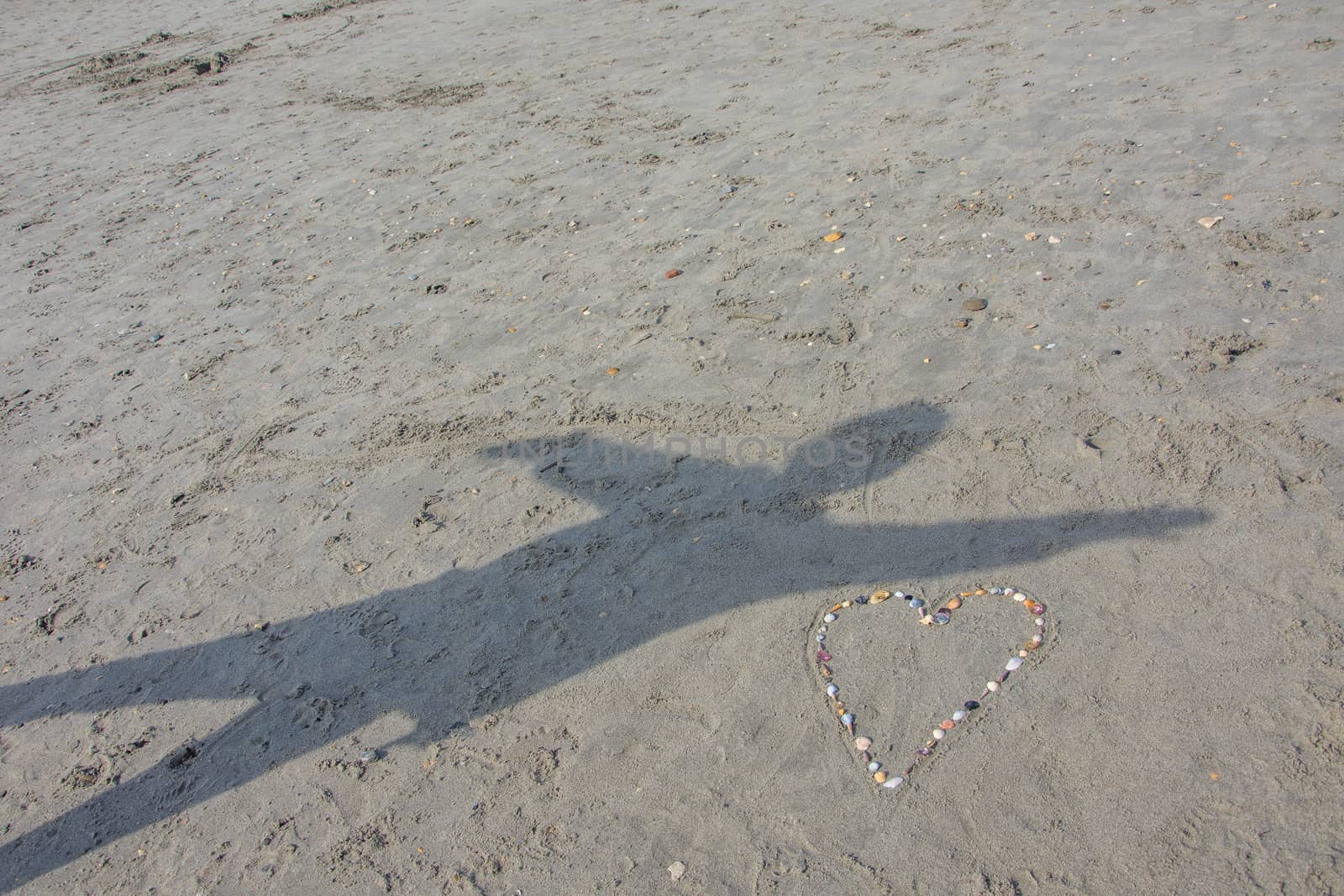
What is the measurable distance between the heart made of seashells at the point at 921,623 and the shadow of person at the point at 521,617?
4.3 inches

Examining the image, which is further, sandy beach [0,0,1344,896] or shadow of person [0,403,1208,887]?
shadow of person [0,403,1208,887]

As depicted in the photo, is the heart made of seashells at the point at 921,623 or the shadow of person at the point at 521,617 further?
the shadow of person at the point at 521,617

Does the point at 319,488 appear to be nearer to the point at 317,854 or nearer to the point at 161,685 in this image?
the point at 161,685

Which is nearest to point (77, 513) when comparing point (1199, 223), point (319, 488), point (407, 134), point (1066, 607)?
point (319, 488)

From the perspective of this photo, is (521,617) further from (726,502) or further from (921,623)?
(921,623)

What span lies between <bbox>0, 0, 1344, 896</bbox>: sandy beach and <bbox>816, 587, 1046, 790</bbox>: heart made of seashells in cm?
2

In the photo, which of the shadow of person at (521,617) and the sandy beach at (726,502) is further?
the shadow of person at (521,617)

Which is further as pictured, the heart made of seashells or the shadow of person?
the shadow of person

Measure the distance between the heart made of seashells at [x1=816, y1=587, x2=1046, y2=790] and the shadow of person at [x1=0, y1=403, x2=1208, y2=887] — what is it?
0.36 ft

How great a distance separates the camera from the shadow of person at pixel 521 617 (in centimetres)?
322

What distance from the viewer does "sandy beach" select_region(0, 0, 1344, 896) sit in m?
2.74

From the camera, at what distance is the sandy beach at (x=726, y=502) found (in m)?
2.74

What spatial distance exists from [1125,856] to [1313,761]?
672 millimetres

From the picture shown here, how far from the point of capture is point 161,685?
357cm
